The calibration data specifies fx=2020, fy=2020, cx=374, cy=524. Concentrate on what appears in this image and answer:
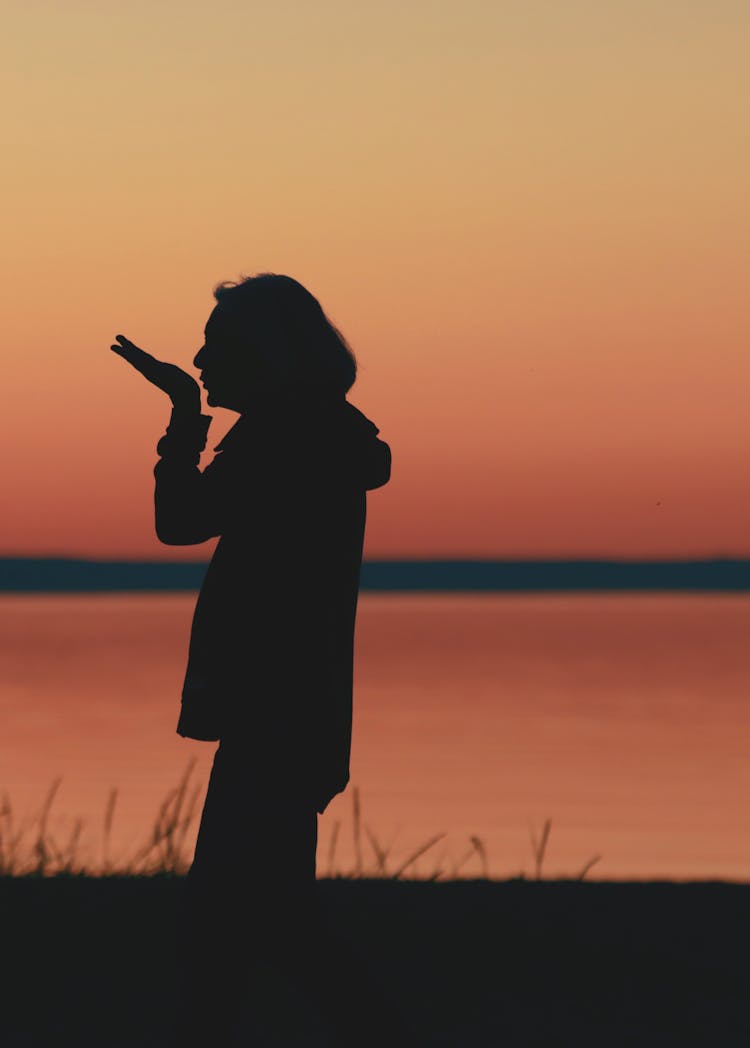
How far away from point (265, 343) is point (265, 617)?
0.61 meters

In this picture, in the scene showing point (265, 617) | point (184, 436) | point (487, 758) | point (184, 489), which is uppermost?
point (184, 436)

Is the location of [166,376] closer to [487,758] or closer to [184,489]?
[184,489]

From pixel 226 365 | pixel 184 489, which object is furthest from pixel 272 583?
pixel 226 365

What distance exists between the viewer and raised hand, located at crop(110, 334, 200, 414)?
14.7 feet

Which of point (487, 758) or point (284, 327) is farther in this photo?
point (487, 758)

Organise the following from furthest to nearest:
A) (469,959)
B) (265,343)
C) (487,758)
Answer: (487,758) < (469,959) < (265,343)

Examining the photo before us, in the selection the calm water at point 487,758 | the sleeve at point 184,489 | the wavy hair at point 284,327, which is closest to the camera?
the sleeve at point 184,489

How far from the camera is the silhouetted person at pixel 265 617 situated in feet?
14.5

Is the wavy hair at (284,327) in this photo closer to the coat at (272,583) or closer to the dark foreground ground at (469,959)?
the coat at (272,583)

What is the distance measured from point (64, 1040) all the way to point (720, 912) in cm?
232

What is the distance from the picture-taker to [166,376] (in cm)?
452

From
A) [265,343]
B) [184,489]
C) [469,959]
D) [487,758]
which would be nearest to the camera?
[184,489]

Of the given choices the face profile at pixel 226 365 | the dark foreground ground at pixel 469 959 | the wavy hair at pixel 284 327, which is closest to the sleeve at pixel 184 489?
the face profile at pixel 226 365

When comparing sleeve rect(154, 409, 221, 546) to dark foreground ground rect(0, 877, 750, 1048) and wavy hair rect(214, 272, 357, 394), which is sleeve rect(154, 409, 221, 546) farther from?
dark foreground ground rect(0, 877, 750, 1048)
